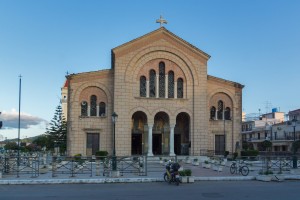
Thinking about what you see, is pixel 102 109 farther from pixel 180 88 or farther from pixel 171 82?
pixel 180 88

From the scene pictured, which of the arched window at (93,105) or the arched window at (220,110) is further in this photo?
the arched window at (220,110)

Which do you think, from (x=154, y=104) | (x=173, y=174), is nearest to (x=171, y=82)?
(x=154, y=104)

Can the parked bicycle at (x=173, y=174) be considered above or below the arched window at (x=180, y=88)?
below

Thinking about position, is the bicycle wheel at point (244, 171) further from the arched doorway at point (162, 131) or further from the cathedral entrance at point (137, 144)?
the cathedral entrance at point (137, 144)

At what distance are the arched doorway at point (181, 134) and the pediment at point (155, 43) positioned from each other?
700 cm

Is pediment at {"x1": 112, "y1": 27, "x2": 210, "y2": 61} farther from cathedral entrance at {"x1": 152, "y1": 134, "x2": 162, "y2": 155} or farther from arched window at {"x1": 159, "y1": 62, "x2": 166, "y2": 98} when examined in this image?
cathedral entrance at {"x1": 152, "y1": 134, "x2": 162, "y2": 155}

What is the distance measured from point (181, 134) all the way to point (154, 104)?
18.6ft

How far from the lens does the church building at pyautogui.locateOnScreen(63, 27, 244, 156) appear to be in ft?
124

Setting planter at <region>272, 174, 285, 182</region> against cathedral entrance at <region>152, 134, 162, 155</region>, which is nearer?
planter at <region>272, 174, 285, 182</region>

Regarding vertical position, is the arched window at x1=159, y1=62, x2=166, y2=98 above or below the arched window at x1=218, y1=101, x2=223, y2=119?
above

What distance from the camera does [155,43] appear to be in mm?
39469

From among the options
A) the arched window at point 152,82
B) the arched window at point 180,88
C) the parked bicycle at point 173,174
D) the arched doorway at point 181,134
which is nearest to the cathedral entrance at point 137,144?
the arched doorway at point 181,134

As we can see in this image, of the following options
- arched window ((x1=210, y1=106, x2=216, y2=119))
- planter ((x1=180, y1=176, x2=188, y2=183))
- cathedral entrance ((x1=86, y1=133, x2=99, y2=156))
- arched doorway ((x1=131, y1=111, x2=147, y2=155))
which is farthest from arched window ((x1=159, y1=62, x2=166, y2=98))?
planter ((x1=180, y1=176, x2=188, y2=183))

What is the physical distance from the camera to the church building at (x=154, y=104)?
124ft
